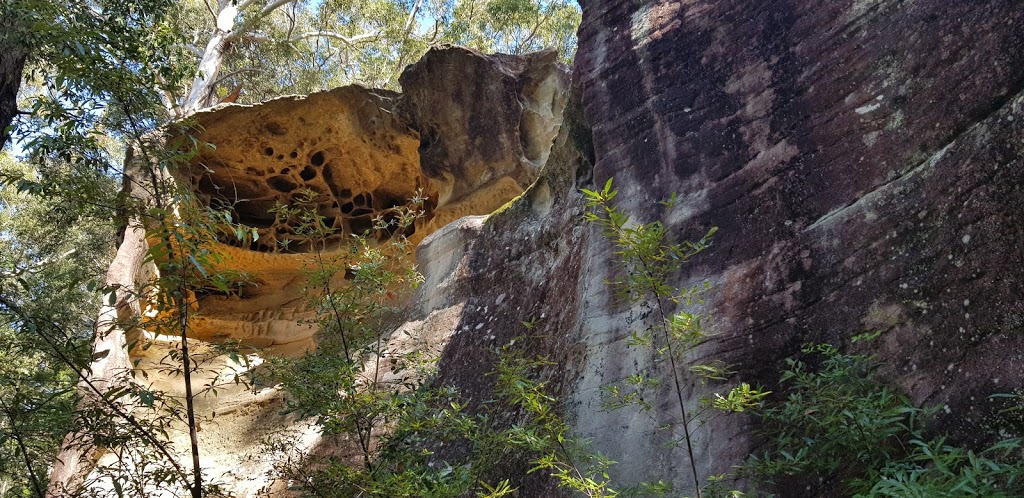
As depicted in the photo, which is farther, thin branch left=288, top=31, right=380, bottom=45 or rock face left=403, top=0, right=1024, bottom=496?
thin branch left=288, top=31, right=380, bottom=45

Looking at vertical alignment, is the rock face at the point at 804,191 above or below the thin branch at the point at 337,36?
below

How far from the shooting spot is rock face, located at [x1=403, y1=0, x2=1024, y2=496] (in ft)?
Result: 12.1

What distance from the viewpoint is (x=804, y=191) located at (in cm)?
477

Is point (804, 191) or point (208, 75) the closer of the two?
point (804, 191)

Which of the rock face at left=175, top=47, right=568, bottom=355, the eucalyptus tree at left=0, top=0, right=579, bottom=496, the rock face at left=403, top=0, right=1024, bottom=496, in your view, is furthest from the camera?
the rock face at left=175, top=47, right=568, bottom=355

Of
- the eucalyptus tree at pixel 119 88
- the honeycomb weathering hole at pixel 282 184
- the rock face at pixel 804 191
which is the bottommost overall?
the rock face at pixel 804 191

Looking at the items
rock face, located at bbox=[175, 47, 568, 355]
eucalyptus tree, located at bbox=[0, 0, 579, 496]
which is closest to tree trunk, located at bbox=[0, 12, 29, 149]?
eucalyptus tree, located at bbox=[0, 0, 579, 496]

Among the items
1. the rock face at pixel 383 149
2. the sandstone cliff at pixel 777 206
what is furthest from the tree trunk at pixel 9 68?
the rock face at pixel 383 149

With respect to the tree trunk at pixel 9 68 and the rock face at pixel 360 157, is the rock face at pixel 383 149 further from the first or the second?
the tree trunk at pixel 9 68

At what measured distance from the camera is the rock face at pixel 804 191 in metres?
3.68

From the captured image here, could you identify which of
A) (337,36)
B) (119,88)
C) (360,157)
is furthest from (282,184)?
(119,88)

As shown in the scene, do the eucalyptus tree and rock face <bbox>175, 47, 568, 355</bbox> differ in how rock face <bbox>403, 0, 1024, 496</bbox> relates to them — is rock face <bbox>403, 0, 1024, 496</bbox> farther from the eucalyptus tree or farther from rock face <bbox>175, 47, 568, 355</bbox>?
rock face <bbox>175, 47, 568, 355</bbox>

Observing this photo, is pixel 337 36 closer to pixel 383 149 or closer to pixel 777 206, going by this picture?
pixel 383 149

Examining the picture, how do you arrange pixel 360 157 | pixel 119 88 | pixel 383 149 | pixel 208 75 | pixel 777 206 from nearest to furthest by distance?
pixel 119 88, pixel 777 206, pixel 383 149, pixel 360 157, pixel 208 75
